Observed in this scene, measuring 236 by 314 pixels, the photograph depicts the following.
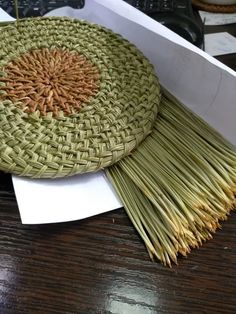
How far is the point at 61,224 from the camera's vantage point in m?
0.51

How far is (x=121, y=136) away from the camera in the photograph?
0.56 metres

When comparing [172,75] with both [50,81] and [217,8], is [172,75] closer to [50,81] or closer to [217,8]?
[50,81]

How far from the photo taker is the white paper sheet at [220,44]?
85 centimetres

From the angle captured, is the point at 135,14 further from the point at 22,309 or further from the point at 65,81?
the point at 22,309

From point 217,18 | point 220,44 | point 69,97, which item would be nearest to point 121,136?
point 69,97

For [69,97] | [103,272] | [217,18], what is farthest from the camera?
[217,18]

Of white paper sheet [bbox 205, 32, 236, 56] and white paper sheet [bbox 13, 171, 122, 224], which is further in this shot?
white paper sheet [bbox 205, 32, 236, 56]

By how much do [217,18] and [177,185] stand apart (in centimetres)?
64

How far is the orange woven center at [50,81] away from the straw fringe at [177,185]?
11cm

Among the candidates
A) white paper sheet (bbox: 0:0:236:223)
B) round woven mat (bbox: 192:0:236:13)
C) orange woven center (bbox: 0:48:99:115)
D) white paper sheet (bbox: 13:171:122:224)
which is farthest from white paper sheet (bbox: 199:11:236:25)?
white paper sheet (bbox: 13:171:122:224)

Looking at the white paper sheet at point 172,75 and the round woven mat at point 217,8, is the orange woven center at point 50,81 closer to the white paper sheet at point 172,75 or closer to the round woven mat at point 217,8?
the white paper sheet at point 172,75

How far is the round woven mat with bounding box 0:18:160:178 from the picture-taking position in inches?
20.7

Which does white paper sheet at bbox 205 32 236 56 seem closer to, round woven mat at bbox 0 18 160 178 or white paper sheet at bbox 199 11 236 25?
white paper sheet at bbox 199 11 236 25

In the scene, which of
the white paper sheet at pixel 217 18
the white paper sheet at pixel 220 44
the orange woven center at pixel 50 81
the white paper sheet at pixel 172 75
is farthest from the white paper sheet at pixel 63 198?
the white paper sheet at pixel 217 18
